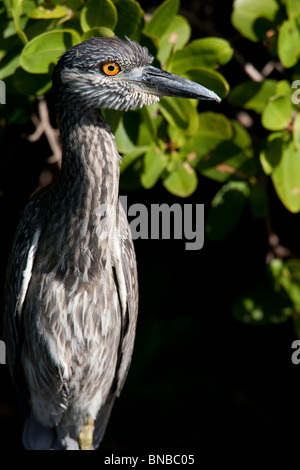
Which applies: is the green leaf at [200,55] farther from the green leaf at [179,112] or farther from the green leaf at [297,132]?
the green leaf at [297,132]

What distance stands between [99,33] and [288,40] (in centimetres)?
70

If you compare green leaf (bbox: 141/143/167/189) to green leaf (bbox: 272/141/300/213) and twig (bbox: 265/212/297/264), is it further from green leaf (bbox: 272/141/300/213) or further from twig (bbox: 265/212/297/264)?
twig (bbox: 265/212/297/264)

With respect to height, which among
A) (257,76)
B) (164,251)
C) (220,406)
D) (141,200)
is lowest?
(220,406)

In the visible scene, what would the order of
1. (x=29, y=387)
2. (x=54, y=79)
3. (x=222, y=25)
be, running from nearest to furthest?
(x=54, y=79), (x=29, y=387), (x=222, y=25)

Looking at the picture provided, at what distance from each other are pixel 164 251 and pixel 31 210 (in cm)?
125

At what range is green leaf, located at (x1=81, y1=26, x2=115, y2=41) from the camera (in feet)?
6.11

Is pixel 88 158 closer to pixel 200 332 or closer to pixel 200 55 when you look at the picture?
pixel 200 55

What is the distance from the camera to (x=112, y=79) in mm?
1727

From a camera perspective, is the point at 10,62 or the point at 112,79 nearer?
the point at 112,79

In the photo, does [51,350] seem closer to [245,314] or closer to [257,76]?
[245,314]

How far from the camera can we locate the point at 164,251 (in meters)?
3.23

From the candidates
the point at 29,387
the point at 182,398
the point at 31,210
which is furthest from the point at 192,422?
the point at 31,210

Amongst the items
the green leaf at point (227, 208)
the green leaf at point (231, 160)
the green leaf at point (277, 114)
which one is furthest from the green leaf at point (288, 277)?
the green leaf at point (277, 114)

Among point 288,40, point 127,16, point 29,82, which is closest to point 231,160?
point 288,40
